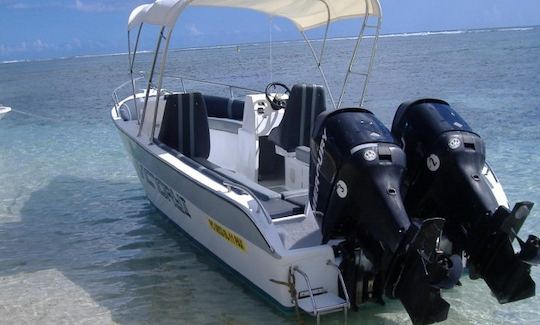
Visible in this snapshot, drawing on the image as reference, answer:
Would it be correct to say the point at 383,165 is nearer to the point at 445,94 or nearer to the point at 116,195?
the point at 116,195

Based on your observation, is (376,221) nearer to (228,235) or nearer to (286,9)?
(228,235)

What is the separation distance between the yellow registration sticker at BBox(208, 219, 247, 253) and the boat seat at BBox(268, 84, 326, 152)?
1.38m

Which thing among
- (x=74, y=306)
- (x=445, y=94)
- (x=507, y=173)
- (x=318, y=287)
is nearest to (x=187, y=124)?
(x=74, y=306)

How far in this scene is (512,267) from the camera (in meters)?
3.40

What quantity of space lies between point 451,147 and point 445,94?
15563mm

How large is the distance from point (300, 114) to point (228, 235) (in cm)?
170

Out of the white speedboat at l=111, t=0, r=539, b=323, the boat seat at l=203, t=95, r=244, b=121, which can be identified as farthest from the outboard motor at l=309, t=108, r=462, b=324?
the boat seat at l=203, t=95, r=244, b=121

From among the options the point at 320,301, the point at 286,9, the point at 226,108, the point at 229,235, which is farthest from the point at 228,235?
the point at 226,108

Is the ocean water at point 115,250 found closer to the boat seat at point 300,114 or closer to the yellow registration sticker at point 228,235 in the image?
the yellow registration sticker at point 228,235

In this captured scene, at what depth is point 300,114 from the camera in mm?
5609

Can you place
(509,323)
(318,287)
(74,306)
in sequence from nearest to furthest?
(318,287) < (509,323) < (74,306)

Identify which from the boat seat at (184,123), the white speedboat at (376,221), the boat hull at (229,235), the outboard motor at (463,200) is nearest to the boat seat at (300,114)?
the boat seat at (184,123)

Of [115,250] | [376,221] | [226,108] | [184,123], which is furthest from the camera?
[226,108]

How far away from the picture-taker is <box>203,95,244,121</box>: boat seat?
24.1ft
